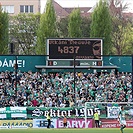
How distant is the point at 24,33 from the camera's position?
8531cm

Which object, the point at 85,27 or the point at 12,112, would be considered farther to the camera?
the point at 85,27

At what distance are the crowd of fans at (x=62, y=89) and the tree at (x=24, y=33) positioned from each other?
3638 cm

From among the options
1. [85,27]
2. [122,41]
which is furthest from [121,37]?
[85,27]

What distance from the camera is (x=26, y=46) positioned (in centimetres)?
8388

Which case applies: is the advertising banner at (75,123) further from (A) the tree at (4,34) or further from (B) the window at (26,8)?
(B) the window at (26,8)

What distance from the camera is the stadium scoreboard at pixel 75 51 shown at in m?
46.4

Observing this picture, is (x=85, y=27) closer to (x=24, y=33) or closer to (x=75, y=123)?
(x=24, y=33)

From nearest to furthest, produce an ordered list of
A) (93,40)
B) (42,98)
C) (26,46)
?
(42,98) < (93,40) < (26,46)

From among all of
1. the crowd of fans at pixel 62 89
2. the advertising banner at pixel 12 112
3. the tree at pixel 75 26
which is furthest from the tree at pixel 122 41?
the advertising banner at pixel 12 112

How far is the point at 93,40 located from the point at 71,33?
76.8 feet

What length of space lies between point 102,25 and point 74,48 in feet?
74.9

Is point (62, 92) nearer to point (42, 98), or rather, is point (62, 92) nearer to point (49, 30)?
point (42, 98)

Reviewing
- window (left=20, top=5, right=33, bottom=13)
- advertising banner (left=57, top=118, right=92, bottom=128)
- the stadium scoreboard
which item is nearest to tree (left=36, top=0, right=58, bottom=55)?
the stadium scoreboard

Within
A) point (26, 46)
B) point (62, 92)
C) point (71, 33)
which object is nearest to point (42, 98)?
point (62, 92)
